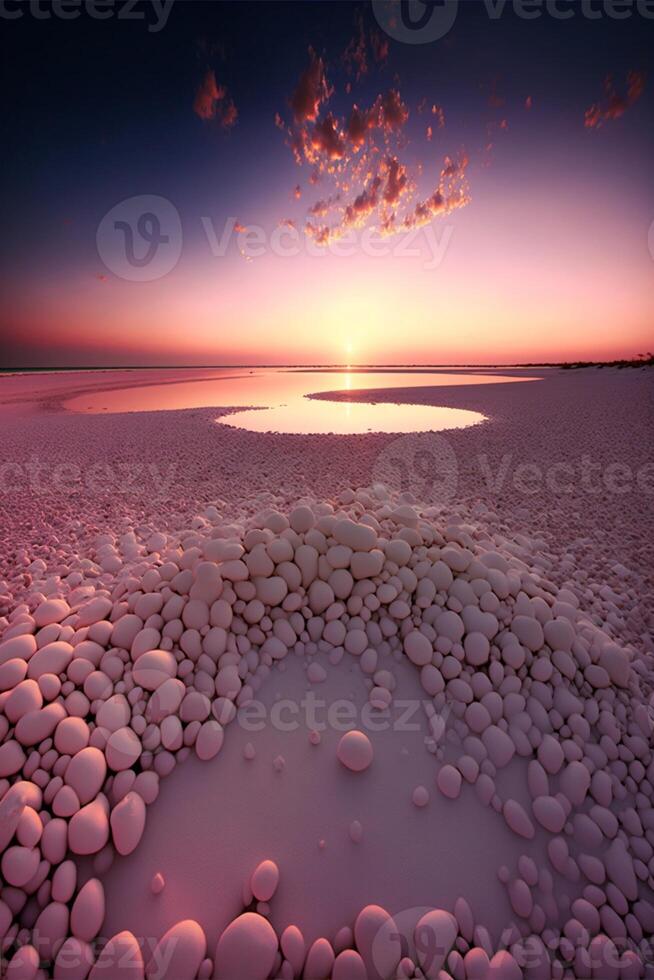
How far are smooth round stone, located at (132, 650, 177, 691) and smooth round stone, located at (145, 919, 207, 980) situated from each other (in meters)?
0.78

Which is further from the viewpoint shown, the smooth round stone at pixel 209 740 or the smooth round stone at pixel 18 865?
the smooth round stone at pixel 209 740

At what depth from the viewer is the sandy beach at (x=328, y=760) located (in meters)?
1.29

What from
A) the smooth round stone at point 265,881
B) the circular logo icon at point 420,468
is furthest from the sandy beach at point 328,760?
the circular logo icon at point 420,468

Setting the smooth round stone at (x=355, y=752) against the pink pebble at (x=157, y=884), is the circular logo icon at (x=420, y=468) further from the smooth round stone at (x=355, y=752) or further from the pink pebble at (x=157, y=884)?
the pink pebble at (x=157, y=884)

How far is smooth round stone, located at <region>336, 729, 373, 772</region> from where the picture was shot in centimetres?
161

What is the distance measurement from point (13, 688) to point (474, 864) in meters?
1.92

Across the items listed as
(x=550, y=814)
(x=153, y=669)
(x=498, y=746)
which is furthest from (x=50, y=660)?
(x=550, y=814)

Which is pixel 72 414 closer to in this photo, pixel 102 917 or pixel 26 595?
pixel 26 595

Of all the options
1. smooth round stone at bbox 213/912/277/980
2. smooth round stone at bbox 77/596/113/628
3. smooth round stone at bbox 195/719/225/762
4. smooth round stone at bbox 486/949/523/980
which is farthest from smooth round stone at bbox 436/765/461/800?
smooth round stone at bbox 77/596/113/628

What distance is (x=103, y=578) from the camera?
2848mm

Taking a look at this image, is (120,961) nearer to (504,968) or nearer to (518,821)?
(504,968)

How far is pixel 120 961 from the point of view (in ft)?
3.84

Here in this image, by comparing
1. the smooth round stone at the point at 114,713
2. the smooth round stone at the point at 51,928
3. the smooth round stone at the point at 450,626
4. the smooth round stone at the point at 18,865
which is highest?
the smooth round stone at the point at 450,626

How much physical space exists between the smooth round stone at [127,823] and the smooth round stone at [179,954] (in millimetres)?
278
